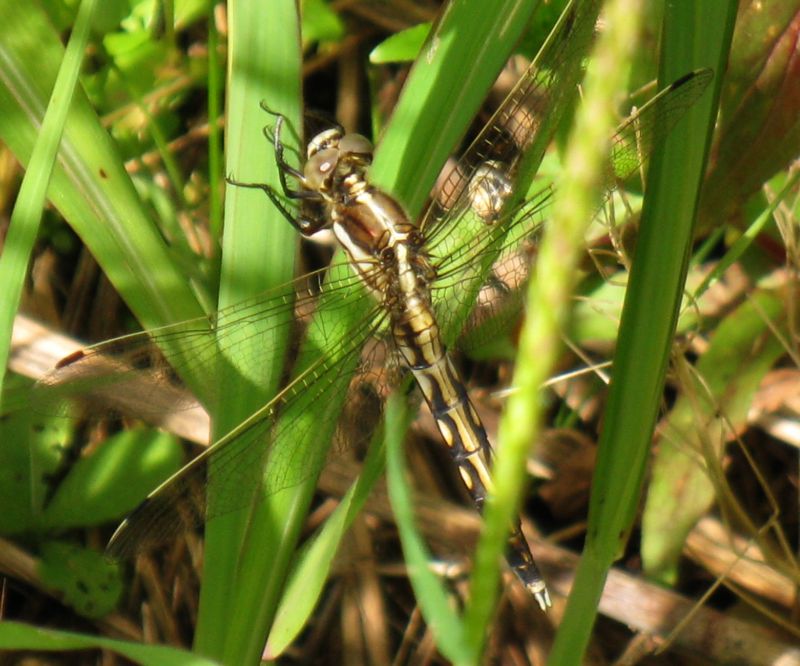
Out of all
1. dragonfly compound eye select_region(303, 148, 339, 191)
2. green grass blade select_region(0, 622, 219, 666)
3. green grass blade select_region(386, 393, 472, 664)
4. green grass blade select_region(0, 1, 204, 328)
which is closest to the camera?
green grass blade select_region(386, 393, 472, 664)

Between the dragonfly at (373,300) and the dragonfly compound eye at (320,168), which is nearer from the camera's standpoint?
the dragonfly at (373,300)

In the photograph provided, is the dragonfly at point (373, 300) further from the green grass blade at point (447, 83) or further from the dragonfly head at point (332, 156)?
the green grass blade at point (447, 83)

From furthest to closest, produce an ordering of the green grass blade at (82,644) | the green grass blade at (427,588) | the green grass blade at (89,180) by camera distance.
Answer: the green grass blade at (89,180) → the green grass blade at (82,644) → the green grass blade at (427,588)

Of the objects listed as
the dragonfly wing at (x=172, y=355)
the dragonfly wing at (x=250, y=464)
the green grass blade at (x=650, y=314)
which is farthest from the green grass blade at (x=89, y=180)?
the green grass blade at (x=650, y=314)

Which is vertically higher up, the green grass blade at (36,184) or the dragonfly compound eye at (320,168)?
the dragonfly compound eye at (320,168)

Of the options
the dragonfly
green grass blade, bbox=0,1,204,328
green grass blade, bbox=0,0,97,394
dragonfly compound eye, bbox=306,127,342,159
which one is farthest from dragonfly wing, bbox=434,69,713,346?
green grass blade, bbox=0,0,97,394

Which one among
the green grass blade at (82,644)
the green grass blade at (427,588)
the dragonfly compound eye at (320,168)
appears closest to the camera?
the green grass blade at (427,588)

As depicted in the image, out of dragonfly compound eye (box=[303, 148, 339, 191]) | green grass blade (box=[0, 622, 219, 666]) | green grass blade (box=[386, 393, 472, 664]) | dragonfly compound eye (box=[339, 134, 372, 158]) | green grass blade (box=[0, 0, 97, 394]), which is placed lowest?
green grass blade (box=[386, 393, 472, 664])

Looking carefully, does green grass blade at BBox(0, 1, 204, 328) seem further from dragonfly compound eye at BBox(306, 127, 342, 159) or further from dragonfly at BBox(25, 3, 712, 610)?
dragonfly compound eye at BBox(306, 127, 342, 159)

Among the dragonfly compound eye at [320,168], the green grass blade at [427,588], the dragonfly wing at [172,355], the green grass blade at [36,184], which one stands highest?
the dragonfly compound eye at [320,168]
